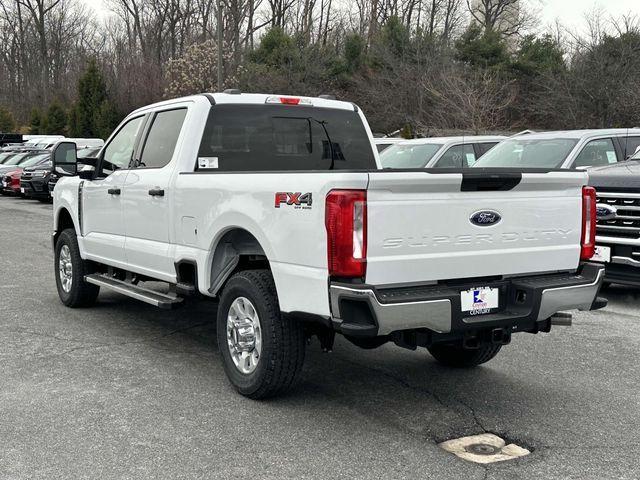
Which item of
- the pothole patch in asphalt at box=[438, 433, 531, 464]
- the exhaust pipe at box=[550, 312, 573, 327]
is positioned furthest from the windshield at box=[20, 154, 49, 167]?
the pothole patch in asphalt at box=[438, 433, 531, 464]

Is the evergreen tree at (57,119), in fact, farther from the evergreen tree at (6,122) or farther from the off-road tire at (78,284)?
the off-road tire at (78,284)

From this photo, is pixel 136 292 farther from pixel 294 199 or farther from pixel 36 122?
pixel 36 122

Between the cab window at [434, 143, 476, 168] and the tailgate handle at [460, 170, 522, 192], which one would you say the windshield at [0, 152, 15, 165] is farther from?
the tailgate handle at [460, 170, 522, 192]

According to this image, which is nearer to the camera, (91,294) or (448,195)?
(448,195)

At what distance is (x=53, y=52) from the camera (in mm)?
60906

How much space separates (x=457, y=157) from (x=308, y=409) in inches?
367

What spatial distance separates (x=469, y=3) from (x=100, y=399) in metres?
46.5

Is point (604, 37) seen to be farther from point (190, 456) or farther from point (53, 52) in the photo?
point (53, 52)

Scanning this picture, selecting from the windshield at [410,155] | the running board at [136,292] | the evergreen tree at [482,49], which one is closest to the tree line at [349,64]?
the evergreen tree at [482,49]

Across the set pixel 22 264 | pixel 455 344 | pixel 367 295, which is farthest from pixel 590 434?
pixel 22 264

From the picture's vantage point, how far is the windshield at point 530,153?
398 inches

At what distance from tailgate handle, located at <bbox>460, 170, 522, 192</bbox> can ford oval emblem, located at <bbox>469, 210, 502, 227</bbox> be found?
0.13m

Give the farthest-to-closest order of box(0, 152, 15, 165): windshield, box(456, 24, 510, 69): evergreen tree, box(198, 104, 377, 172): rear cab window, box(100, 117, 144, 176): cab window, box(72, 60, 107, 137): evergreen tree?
box(72, 60, 107, 137): evergreen tree, box(456, 24, 510, 69): evergreen tree, box(0, 152, 15, 165): windshield, box(100, 117, 144, 176): cab window, box(198, 104, 377, 172): rear cab window

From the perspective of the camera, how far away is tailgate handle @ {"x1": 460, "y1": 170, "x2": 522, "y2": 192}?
175 inches
